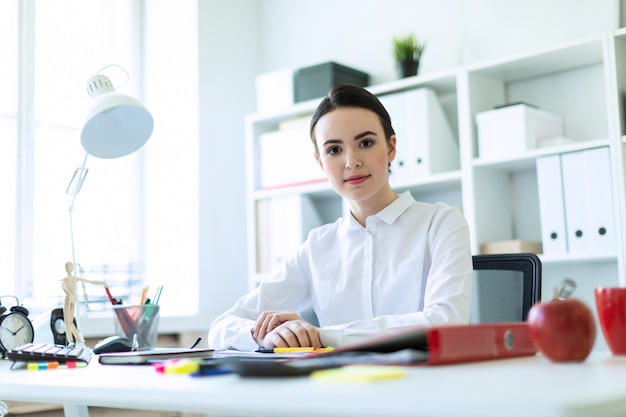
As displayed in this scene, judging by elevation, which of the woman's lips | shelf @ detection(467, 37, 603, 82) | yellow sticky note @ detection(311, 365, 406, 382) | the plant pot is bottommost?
yellow sticky note @ detection(311, 365, 406, 382)

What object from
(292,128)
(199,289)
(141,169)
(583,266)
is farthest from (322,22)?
(583,266)

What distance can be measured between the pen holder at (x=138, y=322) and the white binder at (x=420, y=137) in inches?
58.6

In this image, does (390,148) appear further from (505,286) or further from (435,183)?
(435,183)

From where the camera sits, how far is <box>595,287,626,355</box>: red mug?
966mm

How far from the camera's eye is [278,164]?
11.4 ft

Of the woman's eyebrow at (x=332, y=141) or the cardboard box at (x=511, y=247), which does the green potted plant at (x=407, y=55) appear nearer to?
the cardboard box at (x=511, y=247)

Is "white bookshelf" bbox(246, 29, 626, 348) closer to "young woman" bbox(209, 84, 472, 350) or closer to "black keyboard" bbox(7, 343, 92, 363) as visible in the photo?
"young woman" bbox(209, 84, 472, 350)

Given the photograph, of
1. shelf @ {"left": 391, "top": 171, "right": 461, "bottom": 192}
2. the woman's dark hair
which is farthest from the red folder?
shelf @ {"left": 391, "top": 171, "right": 461, "bottom": 192}

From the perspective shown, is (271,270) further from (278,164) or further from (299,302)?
(299,302)

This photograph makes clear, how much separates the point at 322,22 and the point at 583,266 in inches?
73.3

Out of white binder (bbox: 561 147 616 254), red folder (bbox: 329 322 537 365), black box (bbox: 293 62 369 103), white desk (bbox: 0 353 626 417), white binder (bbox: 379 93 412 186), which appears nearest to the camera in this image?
white desk (bbox: 0 353 626 417)

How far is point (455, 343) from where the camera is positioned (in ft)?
2.69

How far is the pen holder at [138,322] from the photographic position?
6.02 feet

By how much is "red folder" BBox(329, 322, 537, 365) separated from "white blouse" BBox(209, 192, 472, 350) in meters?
0.52
